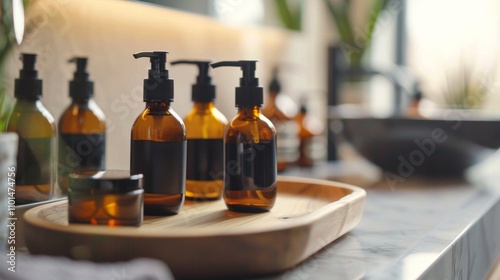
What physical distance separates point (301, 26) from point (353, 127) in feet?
1.30

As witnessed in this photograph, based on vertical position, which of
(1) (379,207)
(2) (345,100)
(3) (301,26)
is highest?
(3) (301,26)

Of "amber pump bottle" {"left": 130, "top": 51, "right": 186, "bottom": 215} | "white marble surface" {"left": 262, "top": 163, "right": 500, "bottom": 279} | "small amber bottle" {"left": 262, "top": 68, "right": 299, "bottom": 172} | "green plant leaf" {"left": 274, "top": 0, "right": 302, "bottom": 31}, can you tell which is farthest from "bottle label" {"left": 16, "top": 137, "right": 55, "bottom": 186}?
"green plant leaf" {"left": 274, "top": 0, "right": 302, "bottom": 31}

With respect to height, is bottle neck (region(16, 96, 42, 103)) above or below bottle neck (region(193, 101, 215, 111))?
above

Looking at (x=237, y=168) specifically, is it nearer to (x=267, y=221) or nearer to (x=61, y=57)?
(x=267, y=221)

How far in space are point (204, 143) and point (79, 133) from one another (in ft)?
0.49

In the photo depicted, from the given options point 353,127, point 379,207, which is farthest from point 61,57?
point 353,127

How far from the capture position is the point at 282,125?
1196 mm

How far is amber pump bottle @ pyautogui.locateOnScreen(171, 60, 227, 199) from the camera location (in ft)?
2.55

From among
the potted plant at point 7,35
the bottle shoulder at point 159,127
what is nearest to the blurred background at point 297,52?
the potted plant at point 7,35

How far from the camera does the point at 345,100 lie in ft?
→ 6.12

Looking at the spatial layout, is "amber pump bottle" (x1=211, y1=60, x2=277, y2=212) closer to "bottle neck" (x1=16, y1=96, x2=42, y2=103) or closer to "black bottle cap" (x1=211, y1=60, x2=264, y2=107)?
"black bottle cap" (x1=211, y1=60, x2=264, y2=107)

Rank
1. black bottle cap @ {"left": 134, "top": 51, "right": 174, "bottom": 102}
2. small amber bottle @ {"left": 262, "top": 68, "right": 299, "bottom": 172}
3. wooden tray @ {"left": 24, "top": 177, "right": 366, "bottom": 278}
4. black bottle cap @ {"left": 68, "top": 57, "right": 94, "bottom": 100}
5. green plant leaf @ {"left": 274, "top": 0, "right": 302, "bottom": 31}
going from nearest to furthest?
wooden tray @ {"left": 24, "top": 177, "right": 366, "bottom": 278} < black bottle cap @ {"left": 134, "top": 51, "right": 174, "bottom": 102} < black bottle cap @ {"left": 68, "top": 57, "right": 94, "bottom": 100} < small amber bottle @ {"left": 262, "top": 68, "right": 299, "bottom": 172} < green plant leaf @ {"left": 274, "top": 0, "right": 302, "bottom": 31}

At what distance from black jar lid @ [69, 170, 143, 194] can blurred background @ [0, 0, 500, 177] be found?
20cm

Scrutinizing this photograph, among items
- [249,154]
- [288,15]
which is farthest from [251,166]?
[288,15]
